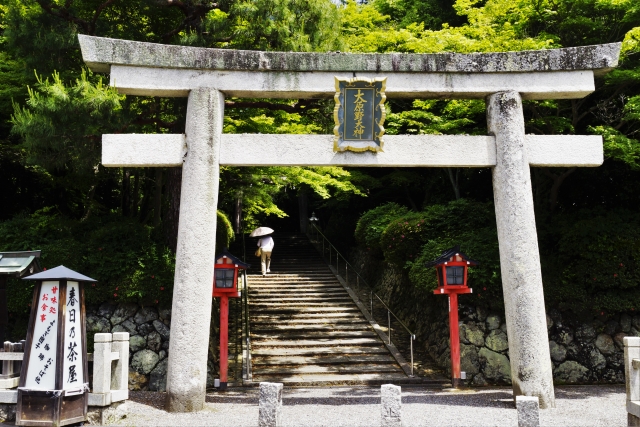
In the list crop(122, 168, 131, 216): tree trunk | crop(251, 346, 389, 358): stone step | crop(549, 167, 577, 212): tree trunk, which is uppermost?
crop(122, 168, 131, 216): tree trunk

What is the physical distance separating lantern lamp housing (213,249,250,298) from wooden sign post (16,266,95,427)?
12.0ft

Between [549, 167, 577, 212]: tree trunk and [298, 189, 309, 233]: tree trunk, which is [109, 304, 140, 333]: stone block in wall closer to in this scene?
[549, 167, 577, 212]: tree trunk

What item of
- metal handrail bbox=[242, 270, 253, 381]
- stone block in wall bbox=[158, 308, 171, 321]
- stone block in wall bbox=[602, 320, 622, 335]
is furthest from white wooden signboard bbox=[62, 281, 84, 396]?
stone block in wall bbox=[602, 320, 622, 335]

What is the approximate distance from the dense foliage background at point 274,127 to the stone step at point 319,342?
1.89 metres

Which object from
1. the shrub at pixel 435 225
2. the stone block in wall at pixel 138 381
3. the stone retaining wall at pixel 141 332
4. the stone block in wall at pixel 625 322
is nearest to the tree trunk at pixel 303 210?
the shrub at pixel 435 225

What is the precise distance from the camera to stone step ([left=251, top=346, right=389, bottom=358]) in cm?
1369

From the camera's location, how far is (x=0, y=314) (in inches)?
389

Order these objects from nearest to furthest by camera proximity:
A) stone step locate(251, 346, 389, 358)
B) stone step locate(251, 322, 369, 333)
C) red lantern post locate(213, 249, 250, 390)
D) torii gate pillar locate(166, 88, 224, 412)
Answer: torii gate pillar locate(166, 88, 224, 412) < red lantern post locate(213, 249, 250, 390) < stone step locate(251, 346, 389, 358) < stone step locate(251, 322, 369, 333)

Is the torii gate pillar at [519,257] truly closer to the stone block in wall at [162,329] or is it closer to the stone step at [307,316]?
the stone step at [307,316]

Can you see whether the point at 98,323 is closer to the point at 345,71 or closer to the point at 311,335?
the point at 311,335

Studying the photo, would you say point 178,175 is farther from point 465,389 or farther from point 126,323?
point 465,389

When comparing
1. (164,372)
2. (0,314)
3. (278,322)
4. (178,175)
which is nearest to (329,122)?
(178,175)

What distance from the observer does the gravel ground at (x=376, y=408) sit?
8547 millimetres

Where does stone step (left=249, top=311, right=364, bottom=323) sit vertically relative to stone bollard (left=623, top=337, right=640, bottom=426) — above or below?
above
